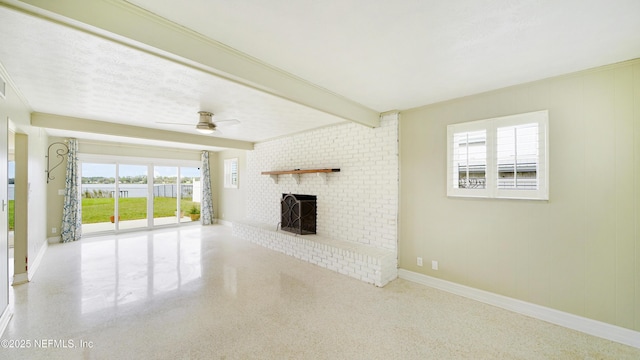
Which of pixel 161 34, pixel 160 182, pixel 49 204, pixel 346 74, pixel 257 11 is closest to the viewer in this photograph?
pixel 257 11

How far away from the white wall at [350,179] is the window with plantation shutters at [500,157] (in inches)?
34.3

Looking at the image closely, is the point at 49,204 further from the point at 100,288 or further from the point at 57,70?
the point at 57,70

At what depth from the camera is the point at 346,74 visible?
8.52 ft

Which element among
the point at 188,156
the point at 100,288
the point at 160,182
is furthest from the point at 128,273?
the point at 188,156

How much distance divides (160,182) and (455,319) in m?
8.16

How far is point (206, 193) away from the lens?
8.04m

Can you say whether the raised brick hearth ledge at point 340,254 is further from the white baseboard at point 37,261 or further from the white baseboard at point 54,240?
the white baseboard at point 54,240

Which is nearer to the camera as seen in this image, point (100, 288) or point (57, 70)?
point (57, 70)

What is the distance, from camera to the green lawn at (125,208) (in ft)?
21.7

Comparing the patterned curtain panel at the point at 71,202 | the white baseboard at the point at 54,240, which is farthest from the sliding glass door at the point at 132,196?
→ the white baseboard at the point at 54,240

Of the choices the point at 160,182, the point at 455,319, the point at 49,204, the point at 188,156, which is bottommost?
the point at 455,319

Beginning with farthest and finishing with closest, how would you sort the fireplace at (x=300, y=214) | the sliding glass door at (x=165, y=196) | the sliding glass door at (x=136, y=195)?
the sliding glass door at (x=165, y=196) < the sliding glass door at (x=136, y=195) < the fireplace at (x=300, y=214)

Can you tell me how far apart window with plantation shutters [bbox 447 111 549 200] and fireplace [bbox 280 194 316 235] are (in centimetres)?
264

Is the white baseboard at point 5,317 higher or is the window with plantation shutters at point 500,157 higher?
the window with plantation shutters at point 500,157
